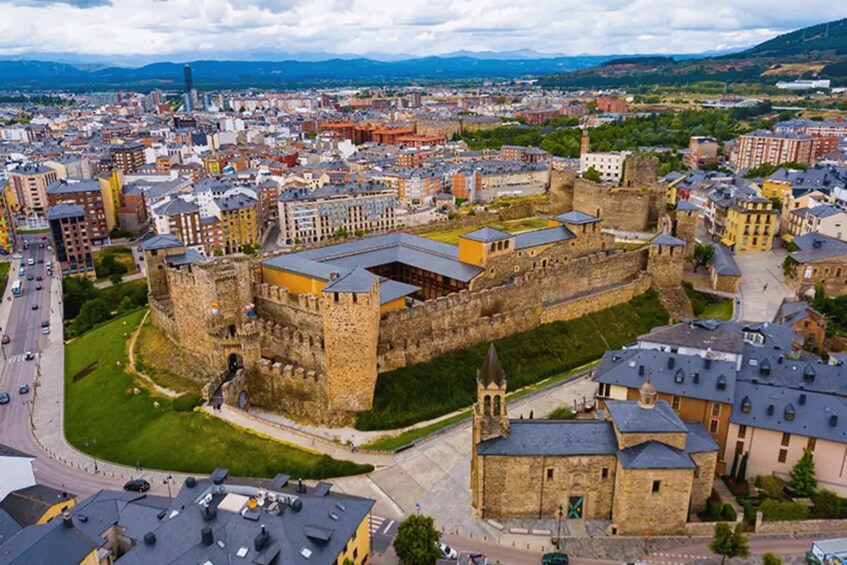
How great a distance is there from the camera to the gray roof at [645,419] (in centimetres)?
3291

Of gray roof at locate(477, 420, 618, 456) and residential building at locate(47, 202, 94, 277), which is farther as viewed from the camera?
residential building at locate(47, 202, 94, 277)

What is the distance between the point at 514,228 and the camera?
7912 centimetres

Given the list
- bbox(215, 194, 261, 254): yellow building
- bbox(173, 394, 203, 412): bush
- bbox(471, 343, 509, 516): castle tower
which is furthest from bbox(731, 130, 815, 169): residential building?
bbox(173, 394, 203, 412): bush

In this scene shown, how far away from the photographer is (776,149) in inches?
4820

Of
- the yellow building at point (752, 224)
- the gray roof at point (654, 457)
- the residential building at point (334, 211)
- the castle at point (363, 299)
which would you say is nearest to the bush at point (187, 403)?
the castle at point (363, 299)

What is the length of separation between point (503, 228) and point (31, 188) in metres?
103

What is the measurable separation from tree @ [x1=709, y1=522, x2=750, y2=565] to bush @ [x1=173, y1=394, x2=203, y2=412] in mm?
34054

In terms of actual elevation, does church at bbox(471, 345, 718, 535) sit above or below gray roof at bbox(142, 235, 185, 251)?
below

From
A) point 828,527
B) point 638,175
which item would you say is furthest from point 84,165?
point 828,527

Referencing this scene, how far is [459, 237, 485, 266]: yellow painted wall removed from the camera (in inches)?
2187

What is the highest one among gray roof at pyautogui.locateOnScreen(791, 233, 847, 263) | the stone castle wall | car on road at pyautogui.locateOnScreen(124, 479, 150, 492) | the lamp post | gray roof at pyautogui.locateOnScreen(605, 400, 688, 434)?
gray roof at pyautogui.locateOnScreen(791, 233, 847, 263)

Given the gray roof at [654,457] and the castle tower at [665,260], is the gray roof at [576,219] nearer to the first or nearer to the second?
the castle tower at [665,260]

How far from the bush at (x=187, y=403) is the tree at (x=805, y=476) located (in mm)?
38137

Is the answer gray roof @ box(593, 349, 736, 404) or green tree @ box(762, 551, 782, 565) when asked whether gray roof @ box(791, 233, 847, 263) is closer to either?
gray roof @ box(593, 349, 736, 404)
